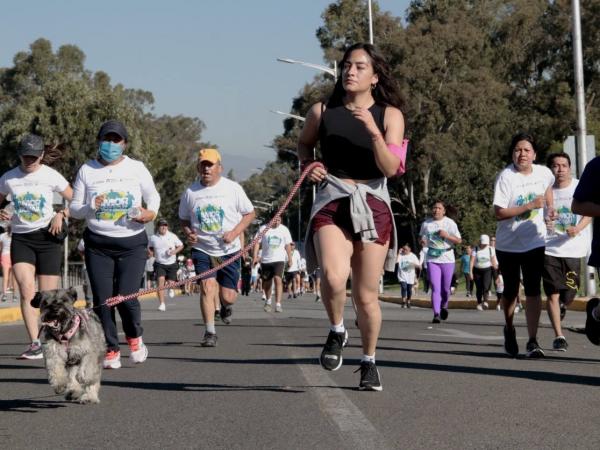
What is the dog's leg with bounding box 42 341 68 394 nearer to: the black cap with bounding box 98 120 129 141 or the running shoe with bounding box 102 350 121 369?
the running shoe with bounding box 102 350 121 369

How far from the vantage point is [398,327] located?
53.1 ft

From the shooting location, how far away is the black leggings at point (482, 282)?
1032 inches

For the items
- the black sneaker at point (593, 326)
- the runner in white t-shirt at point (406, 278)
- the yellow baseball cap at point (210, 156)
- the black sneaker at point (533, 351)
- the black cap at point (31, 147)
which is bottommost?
the runner in white t-shirt at point (406, 278)

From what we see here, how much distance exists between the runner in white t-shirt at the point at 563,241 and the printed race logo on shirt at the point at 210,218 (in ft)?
11.1

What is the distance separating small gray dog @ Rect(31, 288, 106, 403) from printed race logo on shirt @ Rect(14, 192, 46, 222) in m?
3.42

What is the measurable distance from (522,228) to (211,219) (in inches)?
137

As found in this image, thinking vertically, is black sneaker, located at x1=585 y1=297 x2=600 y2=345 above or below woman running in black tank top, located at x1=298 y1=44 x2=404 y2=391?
below

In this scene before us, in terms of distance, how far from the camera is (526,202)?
11.0 m

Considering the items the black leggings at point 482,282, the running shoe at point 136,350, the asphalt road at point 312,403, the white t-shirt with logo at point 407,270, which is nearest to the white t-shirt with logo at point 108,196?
the running shoe at point 136,350

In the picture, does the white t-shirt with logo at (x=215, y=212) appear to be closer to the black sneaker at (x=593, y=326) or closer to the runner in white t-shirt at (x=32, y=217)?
the runner in white t-shirt at (x=32, y=217)

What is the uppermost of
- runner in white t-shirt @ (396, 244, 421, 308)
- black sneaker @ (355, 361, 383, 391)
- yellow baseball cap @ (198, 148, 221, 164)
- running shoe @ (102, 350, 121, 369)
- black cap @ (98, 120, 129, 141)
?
black cap @ (98, 120, 129, 141)

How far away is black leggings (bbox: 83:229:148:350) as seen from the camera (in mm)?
9461

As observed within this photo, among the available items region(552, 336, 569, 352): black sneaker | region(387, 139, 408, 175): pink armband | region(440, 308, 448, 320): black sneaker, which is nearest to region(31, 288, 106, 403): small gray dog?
region(387, 139, 408, 175): pink armband

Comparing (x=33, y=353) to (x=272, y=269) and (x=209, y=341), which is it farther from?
(x=272, y=269)
